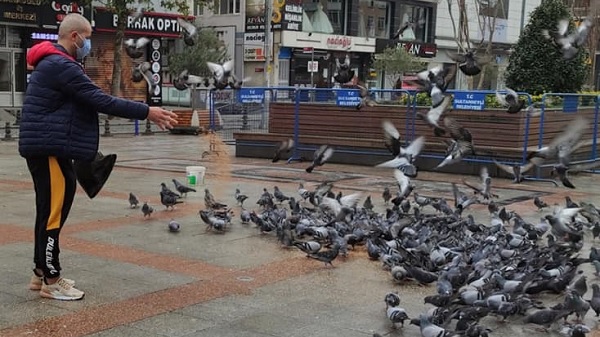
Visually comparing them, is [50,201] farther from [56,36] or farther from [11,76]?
[56,36]

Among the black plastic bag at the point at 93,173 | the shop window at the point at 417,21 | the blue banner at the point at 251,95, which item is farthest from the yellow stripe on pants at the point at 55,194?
the shop window at the point at 417,21

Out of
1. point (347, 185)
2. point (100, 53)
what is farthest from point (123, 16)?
point (347, 185)

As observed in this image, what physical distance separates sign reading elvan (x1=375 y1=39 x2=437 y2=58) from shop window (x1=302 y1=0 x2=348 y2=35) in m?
3.22

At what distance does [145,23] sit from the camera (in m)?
33.3

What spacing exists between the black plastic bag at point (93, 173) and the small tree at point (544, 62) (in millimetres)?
11788

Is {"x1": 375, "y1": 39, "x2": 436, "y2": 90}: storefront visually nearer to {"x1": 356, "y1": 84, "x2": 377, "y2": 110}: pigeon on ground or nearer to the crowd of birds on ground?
{"x1": 356, "y1": 84, "x2": 377, "y2": 110}: pigeon on ground

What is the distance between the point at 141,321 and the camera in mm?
4883

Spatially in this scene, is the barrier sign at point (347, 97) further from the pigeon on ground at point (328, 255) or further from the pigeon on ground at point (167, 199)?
the pigeon on ground at point (328, 255)

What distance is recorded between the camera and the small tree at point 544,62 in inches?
601

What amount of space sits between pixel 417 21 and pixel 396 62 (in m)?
10.3

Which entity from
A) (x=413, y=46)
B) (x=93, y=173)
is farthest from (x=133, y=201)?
(x=413, y=46)

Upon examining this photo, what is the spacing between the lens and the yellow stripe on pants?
5.18 m

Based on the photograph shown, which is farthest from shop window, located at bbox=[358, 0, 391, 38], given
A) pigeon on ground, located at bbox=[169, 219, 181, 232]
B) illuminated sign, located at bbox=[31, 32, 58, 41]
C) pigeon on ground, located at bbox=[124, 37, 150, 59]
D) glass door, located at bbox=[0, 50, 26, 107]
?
pigeon on ground, located at bbox=[169, 219, 181, 232]

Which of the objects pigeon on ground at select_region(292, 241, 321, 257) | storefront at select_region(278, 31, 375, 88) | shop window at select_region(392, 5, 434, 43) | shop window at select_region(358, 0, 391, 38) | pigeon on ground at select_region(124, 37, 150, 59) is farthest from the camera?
shop window at select_region(392, 5, 434, 43)
